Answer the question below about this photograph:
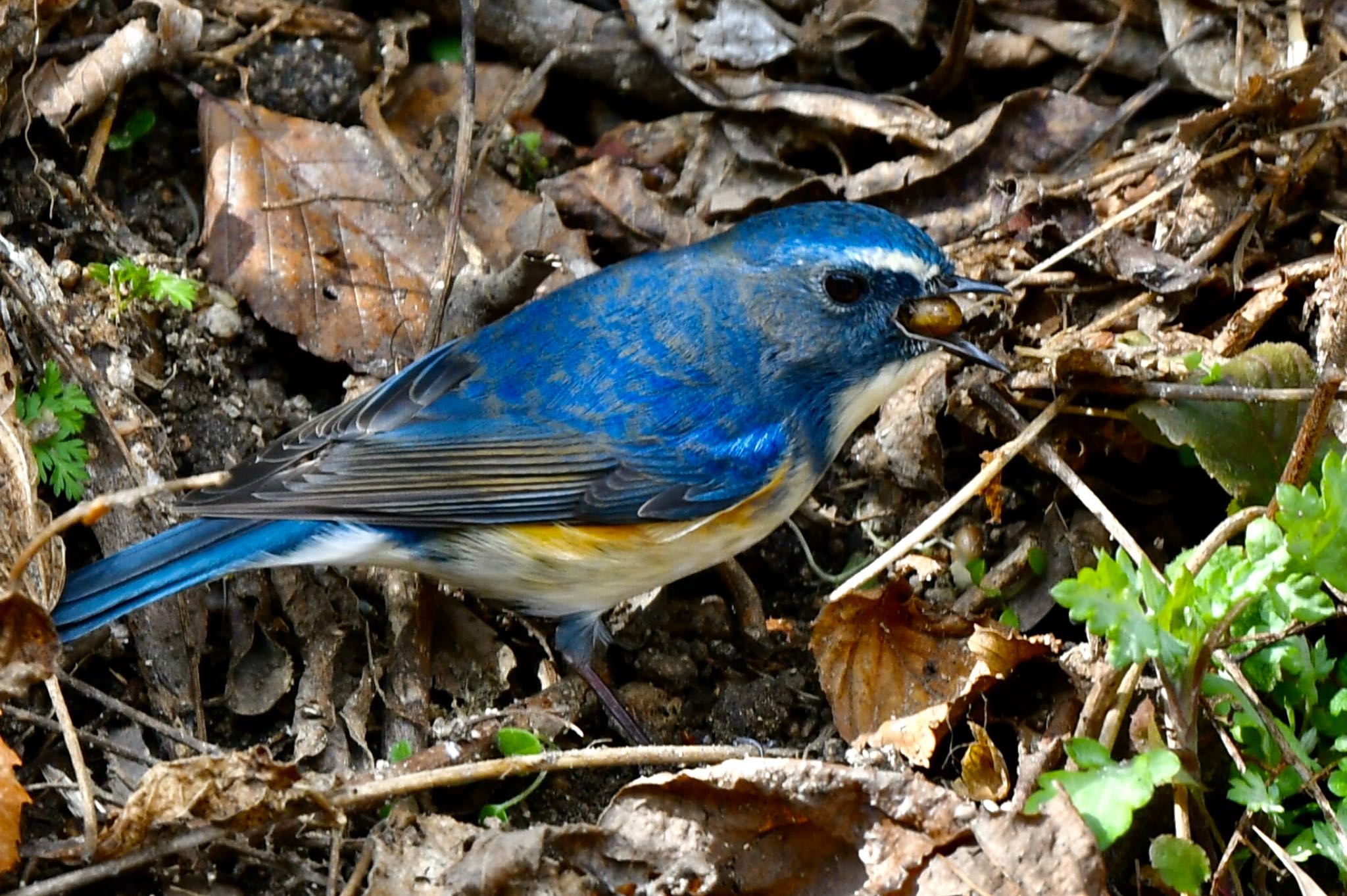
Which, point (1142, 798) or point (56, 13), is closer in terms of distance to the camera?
point (1142, 798)

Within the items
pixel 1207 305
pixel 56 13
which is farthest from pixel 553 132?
pixel 1207 305

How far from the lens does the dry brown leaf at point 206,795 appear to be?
3.51 meters

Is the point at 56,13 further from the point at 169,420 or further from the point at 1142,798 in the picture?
the point at 1142,798

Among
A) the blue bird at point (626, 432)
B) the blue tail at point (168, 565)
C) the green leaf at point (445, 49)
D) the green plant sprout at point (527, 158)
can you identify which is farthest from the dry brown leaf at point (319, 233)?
the blue tail at point (168, 565)

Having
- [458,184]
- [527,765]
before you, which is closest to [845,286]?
[458,184]

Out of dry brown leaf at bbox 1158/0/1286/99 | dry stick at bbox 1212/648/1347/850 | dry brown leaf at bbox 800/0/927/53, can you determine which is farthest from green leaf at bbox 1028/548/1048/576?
dry brown leaf at bbox 800/0/927/53

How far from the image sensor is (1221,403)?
4461 mm

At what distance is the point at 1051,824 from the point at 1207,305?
2379 mm

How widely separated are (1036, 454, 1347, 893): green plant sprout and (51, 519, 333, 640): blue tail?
2.15 m

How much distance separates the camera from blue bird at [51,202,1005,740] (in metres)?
4.40

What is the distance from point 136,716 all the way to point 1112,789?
Result: 2447mm

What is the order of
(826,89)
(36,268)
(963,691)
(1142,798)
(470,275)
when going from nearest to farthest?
(1142,798) → (963,691) → (36,268) → (470,275) → (826,89)

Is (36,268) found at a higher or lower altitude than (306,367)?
higher

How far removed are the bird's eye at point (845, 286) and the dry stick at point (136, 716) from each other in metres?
2.11
